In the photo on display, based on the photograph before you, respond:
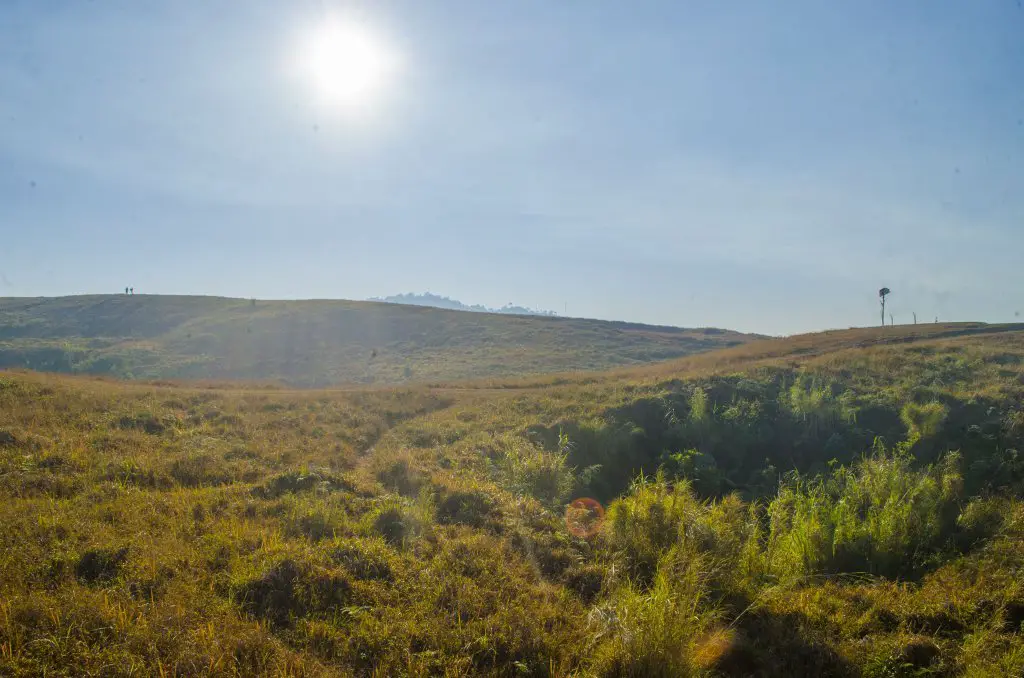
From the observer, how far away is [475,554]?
7.90 m

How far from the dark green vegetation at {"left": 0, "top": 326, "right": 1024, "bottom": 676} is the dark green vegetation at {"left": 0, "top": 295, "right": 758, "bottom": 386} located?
3520cm

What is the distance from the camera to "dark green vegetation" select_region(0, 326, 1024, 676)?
539 centimetres

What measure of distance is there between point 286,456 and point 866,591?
12099 mm

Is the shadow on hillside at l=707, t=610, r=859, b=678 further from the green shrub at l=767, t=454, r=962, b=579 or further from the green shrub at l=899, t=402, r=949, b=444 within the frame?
the green shrub at l=899, t=402, r=949, b=444

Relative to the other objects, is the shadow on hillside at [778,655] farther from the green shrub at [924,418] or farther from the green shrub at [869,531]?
the green shrub at [924,418]

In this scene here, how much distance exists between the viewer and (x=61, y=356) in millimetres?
56000

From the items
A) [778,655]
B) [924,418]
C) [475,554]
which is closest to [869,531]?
[778,655]

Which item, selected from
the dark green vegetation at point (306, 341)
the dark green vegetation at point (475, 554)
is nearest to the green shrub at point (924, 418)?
the dark green vegetation at point (475, 554)

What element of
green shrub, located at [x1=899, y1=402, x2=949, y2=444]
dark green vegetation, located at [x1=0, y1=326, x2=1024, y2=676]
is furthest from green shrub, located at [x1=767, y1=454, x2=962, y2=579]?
green shrub, located at [x1=899, y1=402, x2=949, y2=444]

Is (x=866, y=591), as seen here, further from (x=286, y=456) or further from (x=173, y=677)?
(x=286, y=456)

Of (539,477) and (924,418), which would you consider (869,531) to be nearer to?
(539,477)

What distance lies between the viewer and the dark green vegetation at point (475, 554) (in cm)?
539

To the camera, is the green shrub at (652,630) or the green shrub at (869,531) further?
the green shrub at (869,531)

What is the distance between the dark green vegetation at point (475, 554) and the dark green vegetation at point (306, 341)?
3520cm
